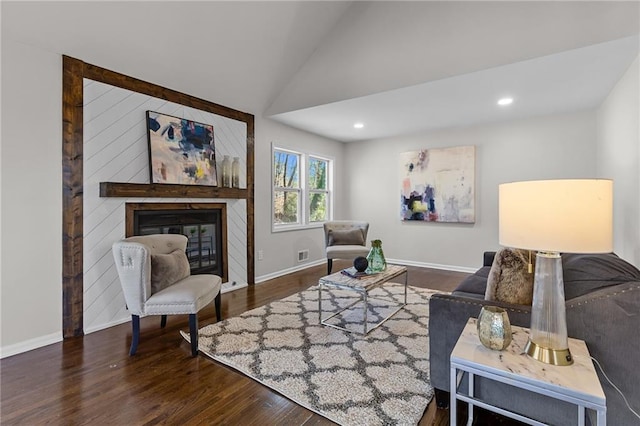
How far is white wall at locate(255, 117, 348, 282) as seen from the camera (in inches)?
173

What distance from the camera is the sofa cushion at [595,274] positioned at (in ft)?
4.71

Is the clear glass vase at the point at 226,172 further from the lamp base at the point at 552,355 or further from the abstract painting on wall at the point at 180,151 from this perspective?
the lamp base at the point at 552,355

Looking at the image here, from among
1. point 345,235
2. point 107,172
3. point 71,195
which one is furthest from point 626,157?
point 71,195

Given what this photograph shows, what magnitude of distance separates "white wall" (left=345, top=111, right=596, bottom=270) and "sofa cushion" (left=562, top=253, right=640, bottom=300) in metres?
3.16

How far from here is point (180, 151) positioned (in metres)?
3.40

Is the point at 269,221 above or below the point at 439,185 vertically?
below

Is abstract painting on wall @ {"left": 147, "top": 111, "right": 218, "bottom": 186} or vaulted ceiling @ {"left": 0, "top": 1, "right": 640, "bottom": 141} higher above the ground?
vaulted ceiling @ {"left": 0, "top": 1, "right": 640, "bottom": 141}

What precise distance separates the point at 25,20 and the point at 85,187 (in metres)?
1.25

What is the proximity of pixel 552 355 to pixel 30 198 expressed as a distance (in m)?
3.40

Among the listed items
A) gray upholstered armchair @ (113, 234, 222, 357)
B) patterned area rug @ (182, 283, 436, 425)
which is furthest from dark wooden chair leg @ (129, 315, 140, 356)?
patterned area rug @ (182, 283, 436, 425)

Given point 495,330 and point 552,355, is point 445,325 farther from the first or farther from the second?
point 552,355

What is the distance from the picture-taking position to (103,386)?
1.91 meters

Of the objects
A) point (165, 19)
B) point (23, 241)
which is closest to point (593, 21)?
point (165, 19)

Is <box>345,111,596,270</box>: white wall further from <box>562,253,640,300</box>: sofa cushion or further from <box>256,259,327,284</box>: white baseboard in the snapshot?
<box>562,253,640,300</box>: sofa cushion
